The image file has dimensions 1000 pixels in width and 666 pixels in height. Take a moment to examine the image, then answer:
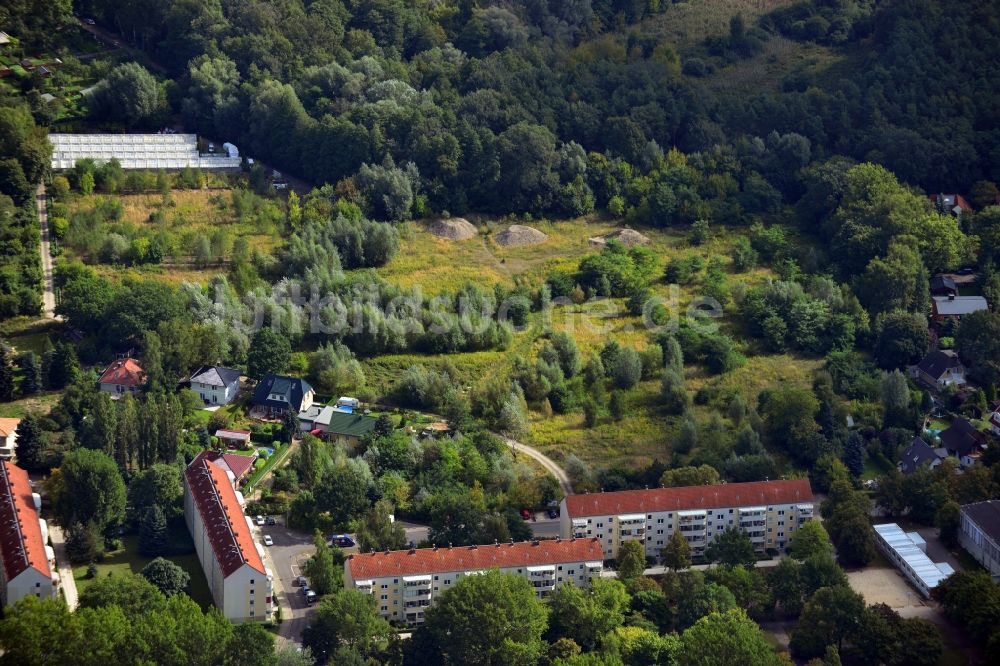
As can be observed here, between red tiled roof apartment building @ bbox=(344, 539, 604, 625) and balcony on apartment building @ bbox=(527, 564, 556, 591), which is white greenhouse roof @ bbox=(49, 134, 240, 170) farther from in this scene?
balcony on apartment building @ bbox=(527, 564, 556, 591)

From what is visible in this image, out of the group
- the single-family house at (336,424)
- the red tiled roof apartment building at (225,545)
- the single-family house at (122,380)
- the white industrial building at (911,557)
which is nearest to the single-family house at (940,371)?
the white industrial building at (911,557)

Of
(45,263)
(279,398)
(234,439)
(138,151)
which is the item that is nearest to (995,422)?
(279,398)

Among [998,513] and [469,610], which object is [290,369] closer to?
[469,610]

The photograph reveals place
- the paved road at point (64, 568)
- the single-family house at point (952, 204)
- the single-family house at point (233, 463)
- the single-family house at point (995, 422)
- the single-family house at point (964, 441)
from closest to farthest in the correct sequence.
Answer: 1. the paved road at point (64, 568)
2. the single-family house at point (233, 463)
3. the single-family house at point (964, 441)
4. the single-family house at point (995, 422)
5. the single-family house at point (952, 204)

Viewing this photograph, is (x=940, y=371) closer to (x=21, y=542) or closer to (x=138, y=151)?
(x=21, y=542)

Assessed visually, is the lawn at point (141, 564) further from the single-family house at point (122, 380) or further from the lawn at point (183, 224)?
the lawn at point (183, 224)

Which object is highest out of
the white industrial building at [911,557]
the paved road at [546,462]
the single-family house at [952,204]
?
the single-family house at [952,204]
